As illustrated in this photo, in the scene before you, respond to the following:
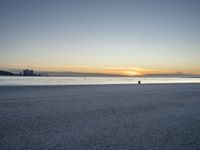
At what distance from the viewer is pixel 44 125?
6.39 m

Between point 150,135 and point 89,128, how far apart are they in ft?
6.37

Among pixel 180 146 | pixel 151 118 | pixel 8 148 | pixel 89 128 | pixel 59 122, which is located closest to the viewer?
pixel 8 148

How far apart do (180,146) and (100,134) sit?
217 centimetres

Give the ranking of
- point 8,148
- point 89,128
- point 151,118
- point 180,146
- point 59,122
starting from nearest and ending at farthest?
point 8,148, point 180,146, point 89,128, point 59,122, point 151,118

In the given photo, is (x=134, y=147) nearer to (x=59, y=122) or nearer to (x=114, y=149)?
(x=114, y=149)

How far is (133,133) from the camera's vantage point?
5680 mm

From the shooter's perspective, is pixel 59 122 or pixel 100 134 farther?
pixel 59 122

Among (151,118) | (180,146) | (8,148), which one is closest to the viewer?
(8,148)

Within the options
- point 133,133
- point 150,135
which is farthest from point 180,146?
point 133,133

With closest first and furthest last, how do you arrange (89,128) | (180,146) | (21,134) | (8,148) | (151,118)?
(8,148) < (180,146) < (21,134) < (89,128) < (151,118)

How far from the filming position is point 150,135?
5.50 meters

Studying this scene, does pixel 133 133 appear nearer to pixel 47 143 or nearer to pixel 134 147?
pixel 134 147

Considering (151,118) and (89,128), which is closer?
(89,128)

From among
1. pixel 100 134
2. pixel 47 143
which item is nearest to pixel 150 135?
pixel 100 134
